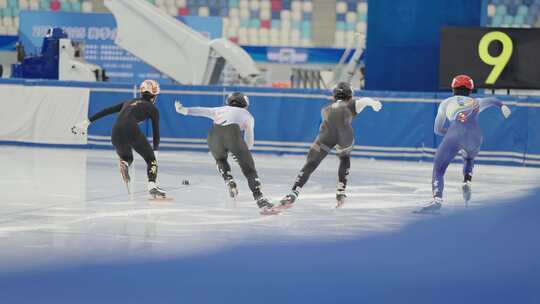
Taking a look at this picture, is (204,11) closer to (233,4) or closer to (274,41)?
(233,4)

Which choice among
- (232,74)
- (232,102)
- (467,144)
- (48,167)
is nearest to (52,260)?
(232,102)

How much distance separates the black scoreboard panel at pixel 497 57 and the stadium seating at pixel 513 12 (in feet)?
64.6

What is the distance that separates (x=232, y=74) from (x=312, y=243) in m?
19.9

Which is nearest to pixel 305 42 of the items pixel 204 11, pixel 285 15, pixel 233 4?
pixel 285 15

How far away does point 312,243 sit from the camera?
10.4 meters

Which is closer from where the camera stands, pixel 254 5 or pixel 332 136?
pixel 332 136

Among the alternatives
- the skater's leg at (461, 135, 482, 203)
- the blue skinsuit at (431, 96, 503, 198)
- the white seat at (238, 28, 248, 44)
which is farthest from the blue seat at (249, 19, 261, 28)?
the blue skinsuit at (431, 96, 503, 198)

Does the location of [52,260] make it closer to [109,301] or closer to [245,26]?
[109,301]

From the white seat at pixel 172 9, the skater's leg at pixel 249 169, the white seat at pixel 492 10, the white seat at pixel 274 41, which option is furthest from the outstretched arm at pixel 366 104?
the white seat at pixel 172 9

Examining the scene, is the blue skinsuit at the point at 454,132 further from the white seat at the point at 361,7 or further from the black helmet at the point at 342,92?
the white seat at the point at 361,7

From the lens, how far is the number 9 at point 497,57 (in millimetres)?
21828

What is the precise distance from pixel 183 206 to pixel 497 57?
35.0 feet

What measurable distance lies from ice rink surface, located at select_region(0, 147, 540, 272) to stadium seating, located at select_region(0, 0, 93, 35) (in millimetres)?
21732

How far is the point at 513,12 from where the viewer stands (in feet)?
135
